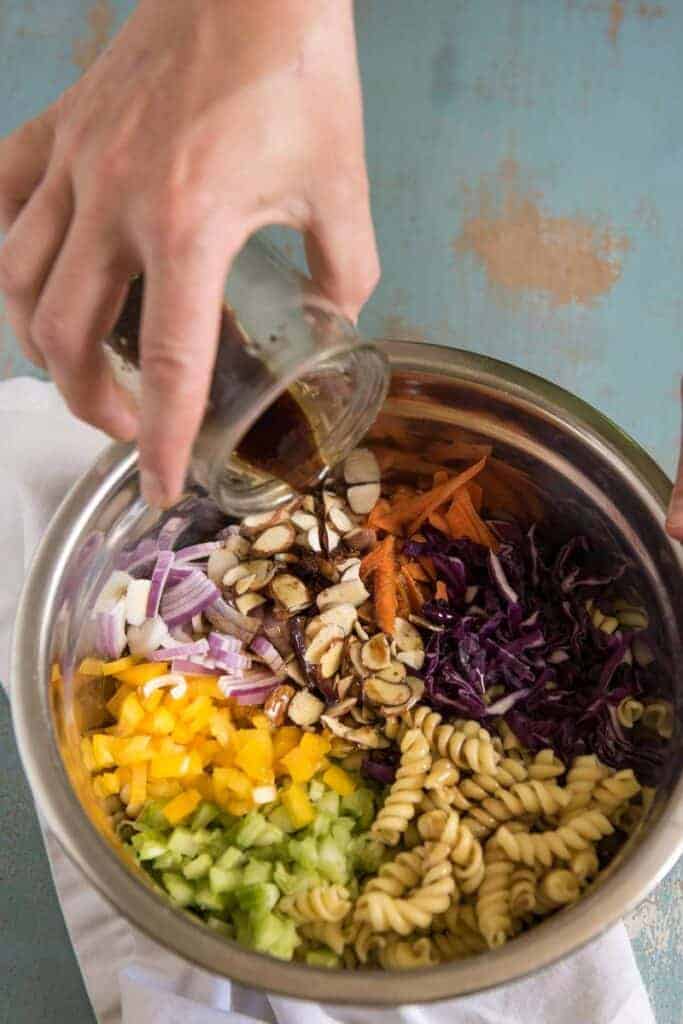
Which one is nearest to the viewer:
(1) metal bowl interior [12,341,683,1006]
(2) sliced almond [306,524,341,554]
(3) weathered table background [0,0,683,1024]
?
(1) metal bowl interior [12,341,683,1006]

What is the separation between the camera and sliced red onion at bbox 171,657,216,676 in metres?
1.55

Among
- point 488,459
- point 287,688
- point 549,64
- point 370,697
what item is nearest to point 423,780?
point 370,697

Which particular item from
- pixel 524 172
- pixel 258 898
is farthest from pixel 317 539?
pixel 524 172

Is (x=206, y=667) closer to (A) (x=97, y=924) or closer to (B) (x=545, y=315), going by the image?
(A) (x=97, y=924)

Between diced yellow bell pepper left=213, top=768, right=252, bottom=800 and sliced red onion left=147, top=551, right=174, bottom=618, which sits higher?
sliced red onion left=147, top=551, right=174, bottom=618

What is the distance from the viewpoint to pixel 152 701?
1.51m

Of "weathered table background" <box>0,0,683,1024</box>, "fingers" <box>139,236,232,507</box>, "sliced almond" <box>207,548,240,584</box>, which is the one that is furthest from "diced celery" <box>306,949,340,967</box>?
"weathered table background" <box>0,0,683,1024</box>

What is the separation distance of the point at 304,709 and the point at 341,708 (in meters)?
0.06

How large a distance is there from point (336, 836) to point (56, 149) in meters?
0.97

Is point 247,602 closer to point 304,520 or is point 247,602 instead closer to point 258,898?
point 304,520

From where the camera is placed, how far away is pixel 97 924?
1.60 metres

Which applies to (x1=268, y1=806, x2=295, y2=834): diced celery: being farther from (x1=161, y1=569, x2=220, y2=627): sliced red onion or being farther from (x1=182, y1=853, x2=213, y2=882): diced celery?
(x1=161, y1=569, x2=220, y2=627): sliced red onion

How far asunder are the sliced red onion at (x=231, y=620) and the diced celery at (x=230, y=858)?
1.06 ft

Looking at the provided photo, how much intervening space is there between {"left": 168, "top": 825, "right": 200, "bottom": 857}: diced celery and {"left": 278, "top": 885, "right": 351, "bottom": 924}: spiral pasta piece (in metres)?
0.14
